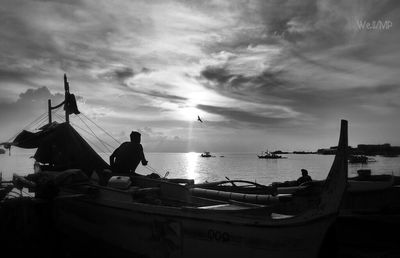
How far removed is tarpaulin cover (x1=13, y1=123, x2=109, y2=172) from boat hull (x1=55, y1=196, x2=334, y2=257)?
508 cm

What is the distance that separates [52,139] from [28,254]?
6.07m

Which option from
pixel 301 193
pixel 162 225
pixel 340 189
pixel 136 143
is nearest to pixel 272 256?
pixel 340 189

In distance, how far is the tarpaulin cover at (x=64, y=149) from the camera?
51.0ft

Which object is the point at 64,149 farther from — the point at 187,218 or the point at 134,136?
the point at 187,218

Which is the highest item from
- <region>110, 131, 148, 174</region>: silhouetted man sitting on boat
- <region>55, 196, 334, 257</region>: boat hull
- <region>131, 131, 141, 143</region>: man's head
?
<region>131, 131, 141, 143</region>: man's head

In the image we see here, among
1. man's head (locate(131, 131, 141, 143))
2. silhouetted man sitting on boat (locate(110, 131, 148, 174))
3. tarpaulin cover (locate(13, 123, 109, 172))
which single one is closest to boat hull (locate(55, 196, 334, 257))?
silhouetted man sitting on boat (locate(110, 131, 148, 174))

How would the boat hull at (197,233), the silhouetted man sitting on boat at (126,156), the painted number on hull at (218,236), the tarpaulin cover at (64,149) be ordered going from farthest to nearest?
1. the tarpaulin cover at (64,149)
2. the silhouetted man sitting on boat at (126,156)
3. the painted number on hull at (218,236)
4. the boat hull at (197,233)

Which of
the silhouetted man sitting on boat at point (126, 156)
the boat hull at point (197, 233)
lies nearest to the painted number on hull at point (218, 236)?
the boat hull at point (197, 233)

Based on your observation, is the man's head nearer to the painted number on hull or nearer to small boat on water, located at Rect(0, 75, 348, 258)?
small boat on water, located at Rect(0, 75, 348, 258)

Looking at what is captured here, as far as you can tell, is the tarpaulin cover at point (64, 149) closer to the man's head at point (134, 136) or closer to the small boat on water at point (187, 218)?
the small boat on water at point (187, 218)

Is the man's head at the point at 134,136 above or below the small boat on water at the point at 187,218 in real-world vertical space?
above

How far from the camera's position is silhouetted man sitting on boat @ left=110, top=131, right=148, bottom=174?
43.7ft

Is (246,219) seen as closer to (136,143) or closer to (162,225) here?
(162,225)

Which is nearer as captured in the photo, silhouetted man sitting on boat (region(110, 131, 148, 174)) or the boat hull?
the boat hull
